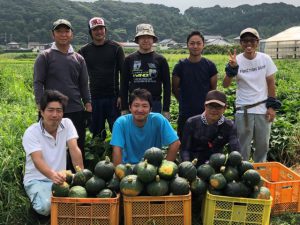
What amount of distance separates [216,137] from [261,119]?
95 centimetres

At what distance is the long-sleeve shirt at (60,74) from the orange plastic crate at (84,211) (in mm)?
1709

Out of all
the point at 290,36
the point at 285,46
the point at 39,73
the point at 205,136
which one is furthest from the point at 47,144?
the point at 290,36

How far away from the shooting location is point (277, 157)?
6.52m

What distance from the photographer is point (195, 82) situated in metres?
5.21

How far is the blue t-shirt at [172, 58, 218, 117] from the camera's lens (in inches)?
205

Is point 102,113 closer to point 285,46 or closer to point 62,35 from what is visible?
point 62,35

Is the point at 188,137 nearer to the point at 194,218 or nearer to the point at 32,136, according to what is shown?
the point at 194,218

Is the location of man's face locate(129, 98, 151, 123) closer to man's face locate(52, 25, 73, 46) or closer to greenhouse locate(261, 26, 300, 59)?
man's face locate(52, 25, 73, 46)

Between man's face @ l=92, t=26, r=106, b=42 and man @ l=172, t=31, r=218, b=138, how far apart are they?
1.20 metres

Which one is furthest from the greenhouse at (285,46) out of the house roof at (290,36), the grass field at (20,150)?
the grass field at (20,150)

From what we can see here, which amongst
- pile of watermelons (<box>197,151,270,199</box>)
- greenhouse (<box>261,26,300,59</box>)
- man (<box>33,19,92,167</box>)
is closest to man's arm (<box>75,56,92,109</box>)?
man (<box>33,19,92,167</box>)

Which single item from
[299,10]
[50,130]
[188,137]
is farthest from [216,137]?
[299,10]

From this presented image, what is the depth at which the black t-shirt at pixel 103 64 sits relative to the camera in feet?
18.3

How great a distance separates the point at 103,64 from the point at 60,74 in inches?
35.7
